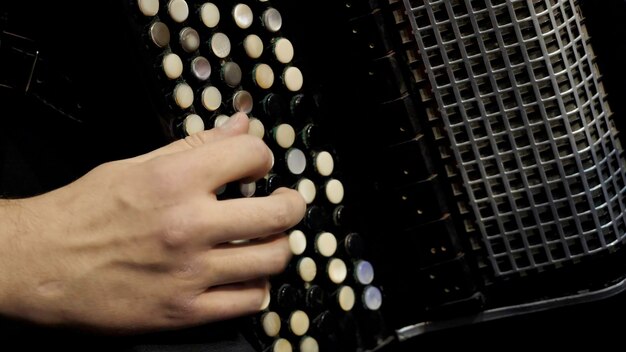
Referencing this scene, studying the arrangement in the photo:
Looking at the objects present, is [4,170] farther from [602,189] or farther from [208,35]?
[602,189]

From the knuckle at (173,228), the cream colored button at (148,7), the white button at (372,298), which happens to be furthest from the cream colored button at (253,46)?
the white button at (372,298)

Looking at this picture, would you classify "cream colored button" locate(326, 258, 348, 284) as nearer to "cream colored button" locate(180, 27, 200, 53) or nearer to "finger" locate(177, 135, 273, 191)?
"finger" locate(177, 135, 273, 191)

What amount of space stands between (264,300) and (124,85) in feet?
0.87

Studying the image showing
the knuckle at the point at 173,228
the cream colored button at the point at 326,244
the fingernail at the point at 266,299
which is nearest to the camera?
the knuckle at the point at 173,228

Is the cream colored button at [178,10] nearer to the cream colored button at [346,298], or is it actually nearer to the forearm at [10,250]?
the forearm at [10,250]

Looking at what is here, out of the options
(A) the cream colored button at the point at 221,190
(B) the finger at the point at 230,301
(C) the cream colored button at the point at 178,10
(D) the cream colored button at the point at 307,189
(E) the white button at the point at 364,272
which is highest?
(C) the cream colored button at the point at 178,10

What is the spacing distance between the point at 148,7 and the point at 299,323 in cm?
39

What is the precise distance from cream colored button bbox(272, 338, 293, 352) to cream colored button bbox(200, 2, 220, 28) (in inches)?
14.1

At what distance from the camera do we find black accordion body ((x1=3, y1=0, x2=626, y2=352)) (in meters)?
Answer: 0.85

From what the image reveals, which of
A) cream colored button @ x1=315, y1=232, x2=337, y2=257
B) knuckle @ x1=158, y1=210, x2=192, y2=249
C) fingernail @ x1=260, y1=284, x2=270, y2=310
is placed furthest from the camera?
cream colored button @ x1=315, y1=232, x2=337, y2=257

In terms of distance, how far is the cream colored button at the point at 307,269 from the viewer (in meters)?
0.87

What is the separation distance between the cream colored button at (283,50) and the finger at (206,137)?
11 cm

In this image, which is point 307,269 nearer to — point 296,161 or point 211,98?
point 296,161

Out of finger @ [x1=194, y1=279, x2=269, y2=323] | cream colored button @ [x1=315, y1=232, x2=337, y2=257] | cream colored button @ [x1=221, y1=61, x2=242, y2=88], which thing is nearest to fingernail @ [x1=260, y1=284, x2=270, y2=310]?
finger @ [x1=194, y1=279, x2=269, y2=323]
